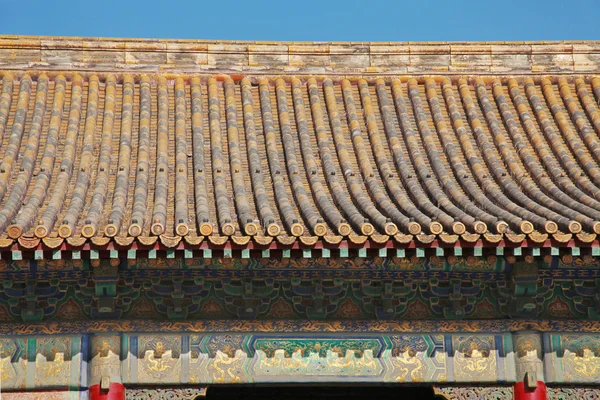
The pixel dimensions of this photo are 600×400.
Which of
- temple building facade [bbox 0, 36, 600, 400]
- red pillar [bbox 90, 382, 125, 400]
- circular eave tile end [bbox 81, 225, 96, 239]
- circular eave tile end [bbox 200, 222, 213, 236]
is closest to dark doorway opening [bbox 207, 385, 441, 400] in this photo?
temple building facade [bbox 0, 36, 600, 400]

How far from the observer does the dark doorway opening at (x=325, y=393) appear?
12195 mm

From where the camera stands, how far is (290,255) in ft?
28.3

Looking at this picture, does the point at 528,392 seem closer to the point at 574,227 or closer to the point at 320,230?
the point at 574,227

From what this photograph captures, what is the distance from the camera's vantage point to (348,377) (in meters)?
9.60

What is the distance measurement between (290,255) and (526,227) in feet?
6.00

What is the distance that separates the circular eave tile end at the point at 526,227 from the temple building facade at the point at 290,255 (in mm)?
11

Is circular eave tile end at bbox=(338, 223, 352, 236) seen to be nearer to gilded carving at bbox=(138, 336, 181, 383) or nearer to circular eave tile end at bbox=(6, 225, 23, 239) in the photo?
gilded carving at bbox=(138, 336, 181, 383)

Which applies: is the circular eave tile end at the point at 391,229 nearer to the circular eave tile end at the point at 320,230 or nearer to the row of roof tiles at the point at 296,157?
the row of roof tiles at the point at 296,157

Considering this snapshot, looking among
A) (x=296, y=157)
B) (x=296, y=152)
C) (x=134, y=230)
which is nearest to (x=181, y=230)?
(x=134, y=230)

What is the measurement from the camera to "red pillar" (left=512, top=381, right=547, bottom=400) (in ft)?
31.6

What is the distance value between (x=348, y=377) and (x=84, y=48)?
18.6 feet

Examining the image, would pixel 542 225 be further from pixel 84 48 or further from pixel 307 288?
pixel 84 48

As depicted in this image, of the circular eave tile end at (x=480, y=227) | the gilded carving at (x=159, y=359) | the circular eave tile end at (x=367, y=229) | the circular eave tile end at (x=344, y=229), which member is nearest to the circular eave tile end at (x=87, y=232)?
the gilded carving at (x=159, y=359)

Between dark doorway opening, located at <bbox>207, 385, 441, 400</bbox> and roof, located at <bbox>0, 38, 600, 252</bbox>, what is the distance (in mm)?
2598
